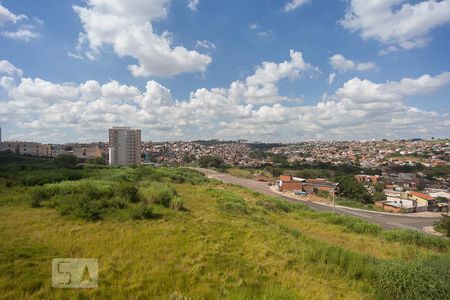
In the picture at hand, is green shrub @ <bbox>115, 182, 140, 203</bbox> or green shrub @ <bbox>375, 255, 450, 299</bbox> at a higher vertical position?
green shrub @ <bbox>115, 182, 140, 203</bbox>

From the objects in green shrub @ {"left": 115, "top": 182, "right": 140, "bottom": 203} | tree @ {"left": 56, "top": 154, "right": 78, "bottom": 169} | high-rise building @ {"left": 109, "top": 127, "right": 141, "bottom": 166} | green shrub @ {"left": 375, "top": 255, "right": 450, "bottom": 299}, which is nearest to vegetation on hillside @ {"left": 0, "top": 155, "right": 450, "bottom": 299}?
green shrub @ {"left": 375, "top": 255, "right": 450, "bottom": 299}

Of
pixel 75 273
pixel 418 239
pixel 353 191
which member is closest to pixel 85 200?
pixel 75 273

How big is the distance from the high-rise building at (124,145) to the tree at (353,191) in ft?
224

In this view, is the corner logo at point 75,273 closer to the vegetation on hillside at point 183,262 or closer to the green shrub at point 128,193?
the vegetation on hillside at point 183,262

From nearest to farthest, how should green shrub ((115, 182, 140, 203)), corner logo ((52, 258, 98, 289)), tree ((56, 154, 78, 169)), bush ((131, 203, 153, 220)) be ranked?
corner logo ((52, 258, 98, 289))
bush ((131, 203, 153, 220))
green shrub ((115, 182, 140, 203))
tree ((56, 154, 78, 169))

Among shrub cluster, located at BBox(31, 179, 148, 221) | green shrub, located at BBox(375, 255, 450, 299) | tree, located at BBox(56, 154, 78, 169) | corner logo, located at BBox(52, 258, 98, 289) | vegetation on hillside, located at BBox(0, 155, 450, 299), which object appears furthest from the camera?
tree, located at BBox(56, 154, 78, 169)

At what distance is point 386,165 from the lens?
122m

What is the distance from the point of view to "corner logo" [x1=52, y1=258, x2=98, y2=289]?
15.1 ft

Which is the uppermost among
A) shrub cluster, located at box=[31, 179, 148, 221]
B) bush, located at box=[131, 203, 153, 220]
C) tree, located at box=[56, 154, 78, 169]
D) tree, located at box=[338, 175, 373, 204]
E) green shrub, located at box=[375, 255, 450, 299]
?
shrub cluster, located at box=[31, 179, 148, 221]

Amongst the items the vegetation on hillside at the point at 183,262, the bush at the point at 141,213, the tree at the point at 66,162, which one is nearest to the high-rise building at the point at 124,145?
the tree at the point at 66,162

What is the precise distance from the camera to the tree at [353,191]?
51.7 metres

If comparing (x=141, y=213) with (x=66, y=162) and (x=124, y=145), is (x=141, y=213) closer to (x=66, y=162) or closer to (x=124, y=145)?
(x=66, y=162)

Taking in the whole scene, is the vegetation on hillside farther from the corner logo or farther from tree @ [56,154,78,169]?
tree @ [56,154,78,169]

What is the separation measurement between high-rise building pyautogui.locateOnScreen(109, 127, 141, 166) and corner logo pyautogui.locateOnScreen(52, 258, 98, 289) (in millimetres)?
94352
